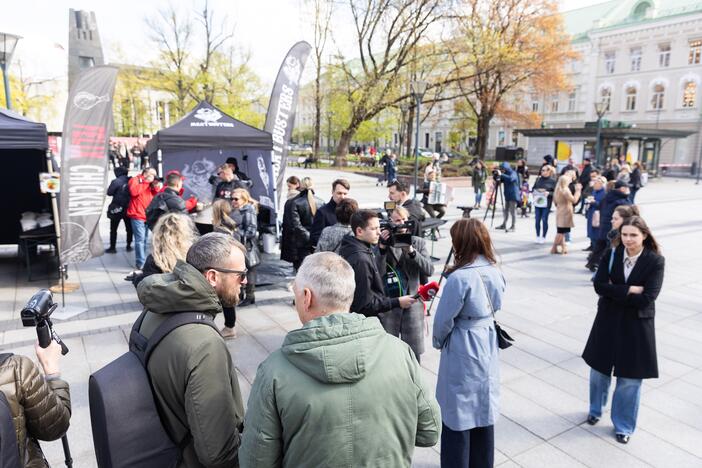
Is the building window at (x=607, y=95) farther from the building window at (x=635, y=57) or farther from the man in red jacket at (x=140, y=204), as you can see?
the man in red jacket at (x=140, y=204)

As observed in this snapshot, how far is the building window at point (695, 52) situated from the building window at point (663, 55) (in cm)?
188

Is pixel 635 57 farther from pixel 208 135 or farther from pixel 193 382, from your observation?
pixel 193 382

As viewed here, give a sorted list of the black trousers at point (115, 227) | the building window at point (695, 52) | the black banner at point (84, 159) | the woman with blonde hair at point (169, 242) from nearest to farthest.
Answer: the woman with blonde hair at point (169, 242)
the black banner at point (84, 159)
the black trousers at point (115, 227)
the building window at point (695, 52)

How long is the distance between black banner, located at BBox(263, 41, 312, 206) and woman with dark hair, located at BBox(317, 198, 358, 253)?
5.73 metres

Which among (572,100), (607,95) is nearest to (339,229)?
(607,95)

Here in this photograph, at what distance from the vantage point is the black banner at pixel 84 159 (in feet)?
22.7

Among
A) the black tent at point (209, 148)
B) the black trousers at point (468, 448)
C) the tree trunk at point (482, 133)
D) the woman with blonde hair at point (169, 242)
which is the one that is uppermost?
the tree trunk at point (482, 133)

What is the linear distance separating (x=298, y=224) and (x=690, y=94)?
164ft

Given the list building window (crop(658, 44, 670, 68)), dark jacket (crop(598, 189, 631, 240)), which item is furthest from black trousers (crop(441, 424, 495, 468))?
building window (crop(658, 44, 670, 68))

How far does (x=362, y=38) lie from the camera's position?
3092cm

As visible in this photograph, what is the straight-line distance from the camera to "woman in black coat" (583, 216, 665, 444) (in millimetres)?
3449

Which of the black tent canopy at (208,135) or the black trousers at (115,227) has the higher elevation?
the black tent canopy at (208,135)

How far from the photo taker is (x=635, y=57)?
153 ft

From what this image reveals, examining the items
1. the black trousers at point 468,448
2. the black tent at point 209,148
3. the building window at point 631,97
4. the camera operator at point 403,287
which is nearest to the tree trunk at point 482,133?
the building window at point 631,97
